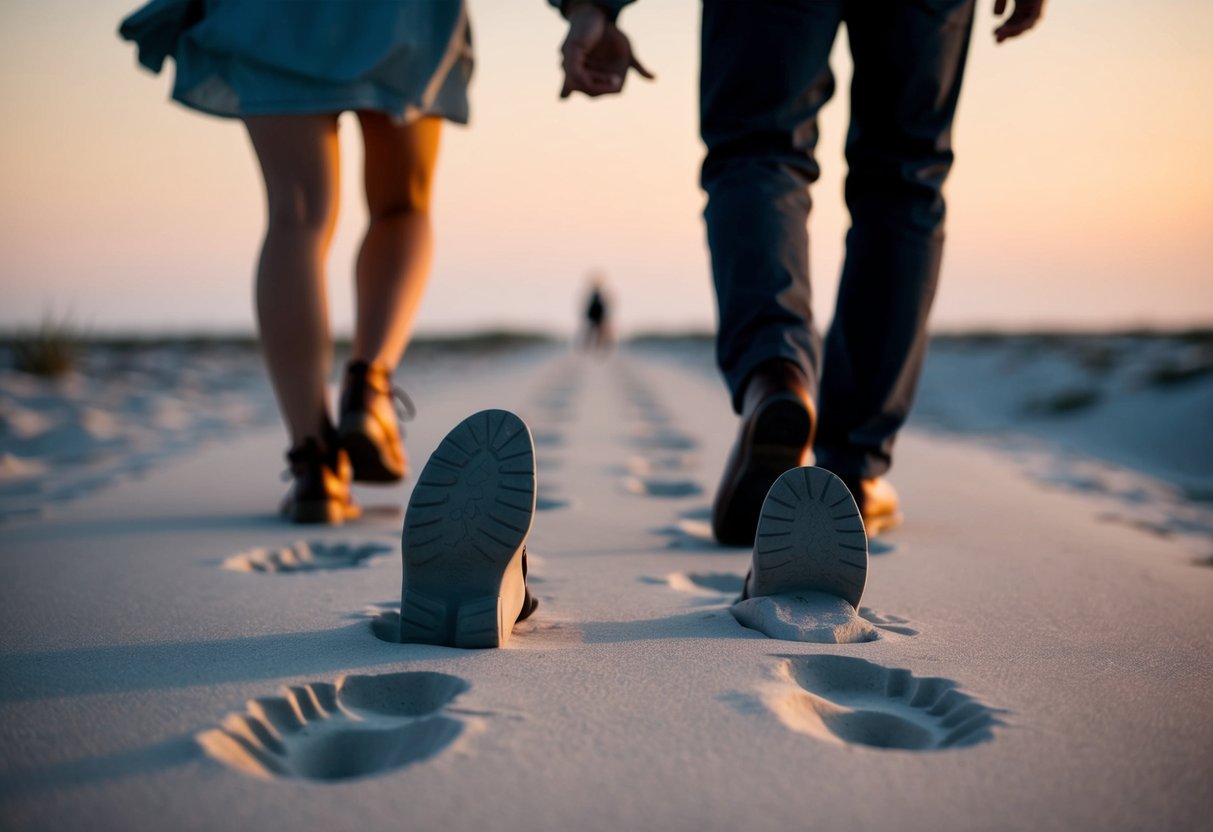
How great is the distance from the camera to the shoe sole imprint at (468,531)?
98 centimetres

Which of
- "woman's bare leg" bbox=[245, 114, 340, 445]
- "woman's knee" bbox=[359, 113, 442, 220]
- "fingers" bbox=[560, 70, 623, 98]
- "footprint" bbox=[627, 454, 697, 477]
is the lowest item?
"footprint" bbox=[627, 454, 697, 477]

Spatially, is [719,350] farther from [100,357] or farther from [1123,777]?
[100,357]

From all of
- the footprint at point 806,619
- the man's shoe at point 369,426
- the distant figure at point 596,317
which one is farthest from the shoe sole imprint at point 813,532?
the distant figure at point 596,317

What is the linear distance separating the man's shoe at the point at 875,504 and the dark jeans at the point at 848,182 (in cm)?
3

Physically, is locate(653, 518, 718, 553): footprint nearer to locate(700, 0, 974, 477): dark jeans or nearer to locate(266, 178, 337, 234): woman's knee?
locate(700, 0, 974, 477): dark jeans

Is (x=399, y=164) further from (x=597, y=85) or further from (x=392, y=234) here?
(x=597, y=85)

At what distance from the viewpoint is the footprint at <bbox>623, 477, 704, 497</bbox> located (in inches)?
88.2

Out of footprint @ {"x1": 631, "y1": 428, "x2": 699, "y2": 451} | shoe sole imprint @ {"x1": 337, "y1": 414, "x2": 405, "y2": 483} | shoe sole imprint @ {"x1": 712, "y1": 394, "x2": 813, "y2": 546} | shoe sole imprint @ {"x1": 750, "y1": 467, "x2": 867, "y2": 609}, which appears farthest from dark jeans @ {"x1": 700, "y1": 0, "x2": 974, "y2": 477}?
footprint @ {"x1": 631, "y1": 428, "x2": 699, "y2": 451}

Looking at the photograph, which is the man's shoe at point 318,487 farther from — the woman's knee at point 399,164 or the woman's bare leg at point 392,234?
the woman's knee at point 399,164

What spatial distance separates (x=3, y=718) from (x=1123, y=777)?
928mm

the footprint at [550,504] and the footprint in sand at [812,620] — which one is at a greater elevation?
the footprint in sand at [812,620]

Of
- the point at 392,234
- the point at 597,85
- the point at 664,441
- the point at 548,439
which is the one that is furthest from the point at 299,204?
the point at 664,441

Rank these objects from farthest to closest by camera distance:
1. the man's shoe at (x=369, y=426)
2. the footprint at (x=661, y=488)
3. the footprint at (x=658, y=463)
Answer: the footprint at (x=658, y=463)
the footprint at (x=661, y=488)
the man's shoe at (x=369, y=426)

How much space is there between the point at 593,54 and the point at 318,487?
94 centimetres
